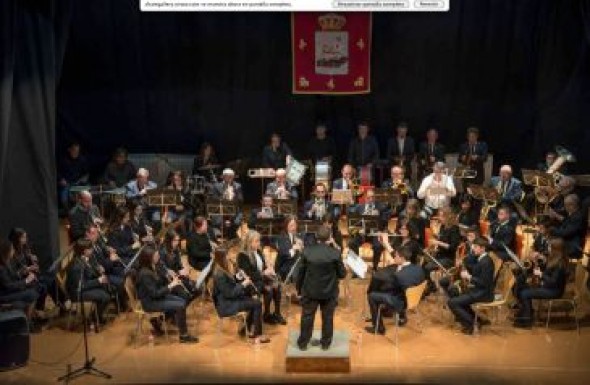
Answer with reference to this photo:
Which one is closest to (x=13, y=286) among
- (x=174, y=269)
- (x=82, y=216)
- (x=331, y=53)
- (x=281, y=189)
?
(x=174, y=269)

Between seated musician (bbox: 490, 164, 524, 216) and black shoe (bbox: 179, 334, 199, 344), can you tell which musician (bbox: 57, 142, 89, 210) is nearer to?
black shoe (bbox: 179, 334, 199, 344)

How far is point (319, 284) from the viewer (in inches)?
392

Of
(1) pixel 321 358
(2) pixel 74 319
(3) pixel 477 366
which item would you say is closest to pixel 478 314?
(3) pixel 477 366

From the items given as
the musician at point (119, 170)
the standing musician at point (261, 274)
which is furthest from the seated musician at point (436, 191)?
the musician at point (119, 170)

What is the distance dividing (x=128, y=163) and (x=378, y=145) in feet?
15.8

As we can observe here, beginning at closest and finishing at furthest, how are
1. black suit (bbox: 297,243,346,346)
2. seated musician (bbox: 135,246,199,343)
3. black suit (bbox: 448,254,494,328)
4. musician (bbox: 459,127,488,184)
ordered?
1. black suit (bbox: 297,243,346,346)
2. seated musician (bbox: 135,246,199,343)
3. black suit (bbox: 448,254,494,328)
4. musician (bbox: 459,127,488,184)

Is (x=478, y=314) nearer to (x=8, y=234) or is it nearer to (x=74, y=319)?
(x=74, y=319)

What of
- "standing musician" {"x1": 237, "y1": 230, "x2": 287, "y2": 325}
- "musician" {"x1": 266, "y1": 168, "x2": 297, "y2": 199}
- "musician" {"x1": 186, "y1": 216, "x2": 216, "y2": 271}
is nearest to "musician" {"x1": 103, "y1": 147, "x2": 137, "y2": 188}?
"musician" {"x1": 266, "y1": 168, "x2": 297, "y2": 199}

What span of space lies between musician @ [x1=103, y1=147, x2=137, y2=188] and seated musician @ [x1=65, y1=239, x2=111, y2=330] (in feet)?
15.3

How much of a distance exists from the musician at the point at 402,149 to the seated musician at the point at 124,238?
18.4 feet

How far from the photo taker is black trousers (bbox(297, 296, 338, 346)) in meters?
10.1

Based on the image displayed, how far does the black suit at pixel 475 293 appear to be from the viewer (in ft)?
34.8

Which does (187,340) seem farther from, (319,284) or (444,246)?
→ (444,246)

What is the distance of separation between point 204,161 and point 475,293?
22.3ft
